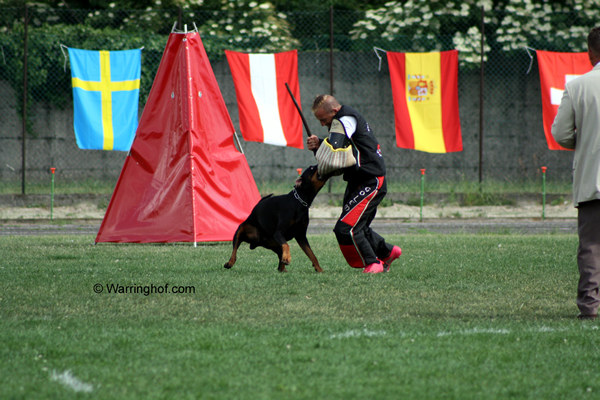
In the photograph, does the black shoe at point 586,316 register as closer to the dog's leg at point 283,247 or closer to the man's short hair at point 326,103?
the dog's leg at point 283,247

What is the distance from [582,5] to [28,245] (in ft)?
51.2

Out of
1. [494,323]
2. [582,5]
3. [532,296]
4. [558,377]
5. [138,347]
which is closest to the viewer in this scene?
[558,377]

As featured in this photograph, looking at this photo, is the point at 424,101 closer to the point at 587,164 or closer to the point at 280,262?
the point at 280,262

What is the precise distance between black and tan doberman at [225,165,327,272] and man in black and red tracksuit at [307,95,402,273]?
0.33 m

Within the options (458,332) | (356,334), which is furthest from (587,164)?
(356,334)

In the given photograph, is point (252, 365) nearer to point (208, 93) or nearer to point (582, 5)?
point (208, 93)

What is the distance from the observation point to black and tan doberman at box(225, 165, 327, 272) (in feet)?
25.4

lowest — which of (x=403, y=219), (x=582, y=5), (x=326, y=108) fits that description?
(x=403, y=219)

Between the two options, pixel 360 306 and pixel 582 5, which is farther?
pixel 582 5

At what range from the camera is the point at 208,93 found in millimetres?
11141

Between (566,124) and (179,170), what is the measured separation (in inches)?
246

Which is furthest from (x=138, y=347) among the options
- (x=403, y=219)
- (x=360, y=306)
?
(x=403, y=219)

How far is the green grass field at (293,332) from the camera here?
382cm

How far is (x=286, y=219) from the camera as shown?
7.75 metres
